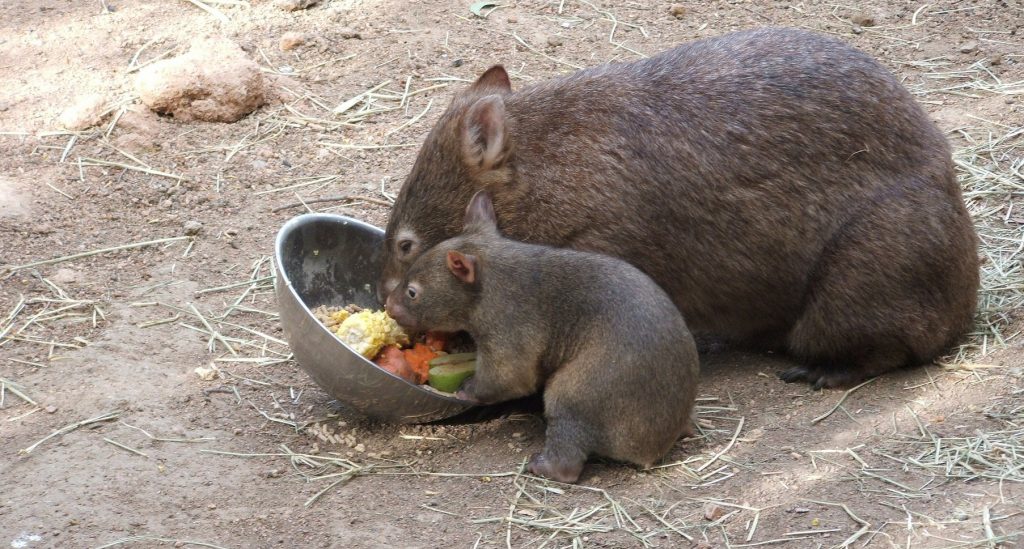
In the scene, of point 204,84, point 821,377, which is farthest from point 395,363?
point 204,84

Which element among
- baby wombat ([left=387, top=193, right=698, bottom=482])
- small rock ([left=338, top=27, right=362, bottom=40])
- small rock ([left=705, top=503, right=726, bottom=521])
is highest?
baby wombat ([left=387, top=193, right=698, bottom=482])

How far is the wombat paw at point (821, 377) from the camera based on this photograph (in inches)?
215

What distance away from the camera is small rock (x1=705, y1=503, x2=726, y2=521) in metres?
4.45

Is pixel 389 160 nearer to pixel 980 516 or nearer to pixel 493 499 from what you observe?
pixel 493 499

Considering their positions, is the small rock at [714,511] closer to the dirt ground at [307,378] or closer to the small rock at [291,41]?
the dirt ground at [307,378]

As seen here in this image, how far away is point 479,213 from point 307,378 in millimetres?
1256

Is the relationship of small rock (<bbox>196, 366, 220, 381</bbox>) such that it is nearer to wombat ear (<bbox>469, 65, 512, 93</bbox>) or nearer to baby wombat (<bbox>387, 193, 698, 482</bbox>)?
baby wombat (<bbox>387, 193, 698, 482</bbox>)

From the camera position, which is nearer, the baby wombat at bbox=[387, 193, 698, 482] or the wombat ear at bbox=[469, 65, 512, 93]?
the baby wombat at bbox=[387, 193, 698, 482]

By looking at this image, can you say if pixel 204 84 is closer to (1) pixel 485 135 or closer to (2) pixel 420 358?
(1) pixel 485 135

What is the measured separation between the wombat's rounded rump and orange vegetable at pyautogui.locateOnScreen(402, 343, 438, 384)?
0.35m

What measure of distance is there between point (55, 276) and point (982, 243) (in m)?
5.04

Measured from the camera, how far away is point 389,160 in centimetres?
750

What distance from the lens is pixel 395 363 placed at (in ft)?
17.1

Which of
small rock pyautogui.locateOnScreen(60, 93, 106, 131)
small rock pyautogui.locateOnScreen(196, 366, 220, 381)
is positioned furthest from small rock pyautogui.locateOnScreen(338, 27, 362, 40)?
small rock pyautogui.locateOnScreen(196, 366, 220, 381)
